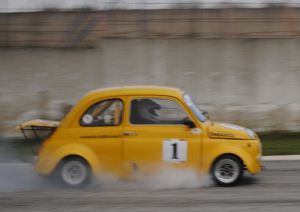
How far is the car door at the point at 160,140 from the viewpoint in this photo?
9.47m

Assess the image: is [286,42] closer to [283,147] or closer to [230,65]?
[230,65]

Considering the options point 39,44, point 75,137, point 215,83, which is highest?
point 39,44

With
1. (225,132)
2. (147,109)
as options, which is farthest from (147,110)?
(225,132)

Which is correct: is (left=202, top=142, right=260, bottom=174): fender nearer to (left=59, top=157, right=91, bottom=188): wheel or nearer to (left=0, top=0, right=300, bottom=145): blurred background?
(left=59, top=157, right=91, bottom=188): wheel

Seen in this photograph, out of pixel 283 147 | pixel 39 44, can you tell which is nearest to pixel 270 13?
pixel 283 147

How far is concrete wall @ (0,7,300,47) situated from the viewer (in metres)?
16.7

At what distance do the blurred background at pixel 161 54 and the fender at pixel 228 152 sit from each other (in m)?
7.18

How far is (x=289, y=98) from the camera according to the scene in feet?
55.2

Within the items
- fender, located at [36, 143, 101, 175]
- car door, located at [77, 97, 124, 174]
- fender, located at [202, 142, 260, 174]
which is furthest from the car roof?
fender, located at [202, 142, 260, 174]

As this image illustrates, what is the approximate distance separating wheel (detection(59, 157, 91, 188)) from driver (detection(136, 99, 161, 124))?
3.88 feet

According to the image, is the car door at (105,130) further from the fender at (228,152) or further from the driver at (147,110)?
the fender at (228,152)

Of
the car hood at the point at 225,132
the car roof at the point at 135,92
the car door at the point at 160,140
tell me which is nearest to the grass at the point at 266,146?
the car roof at the point at 135,92

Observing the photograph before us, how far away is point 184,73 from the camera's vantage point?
1684cm

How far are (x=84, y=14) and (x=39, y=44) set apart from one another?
1.55 meters
